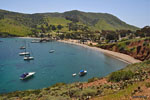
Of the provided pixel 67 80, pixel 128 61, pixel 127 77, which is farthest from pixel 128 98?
pixel 128 61

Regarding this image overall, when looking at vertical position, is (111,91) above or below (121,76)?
above

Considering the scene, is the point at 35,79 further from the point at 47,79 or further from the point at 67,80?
the point at 67,80

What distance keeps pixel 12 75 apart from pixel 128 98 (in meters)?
56.5

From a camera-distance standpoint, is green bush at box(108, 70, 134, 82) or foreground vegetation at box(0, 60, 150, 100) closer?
foreground vegetation at box(0, 60, 150, 100)

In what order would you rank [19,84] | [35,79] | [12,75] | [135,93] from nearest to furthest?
[135,93] < [19,84] < [35,79] < [12,75]

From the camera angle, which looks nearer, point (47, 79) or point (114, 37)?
point (47, 79)

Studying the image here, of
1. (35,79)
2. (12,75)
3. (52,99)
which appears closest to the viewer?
(52,99)

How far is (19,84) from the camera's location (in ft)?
176

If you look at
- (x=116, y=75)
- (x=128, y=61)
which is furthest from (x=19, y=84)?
(x=128, y=61)

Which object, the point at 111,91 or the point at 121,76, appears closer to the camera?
the point at 111,91

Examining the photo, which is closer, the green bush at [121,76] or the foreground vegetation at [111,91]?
the foreground vegetation at [111,91]

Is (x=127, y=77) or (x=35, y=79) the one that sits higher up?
(x=127, y=77)

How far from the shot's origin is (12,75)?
62.5 meters

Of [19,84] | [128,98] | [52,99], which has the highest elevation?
[128,98]
